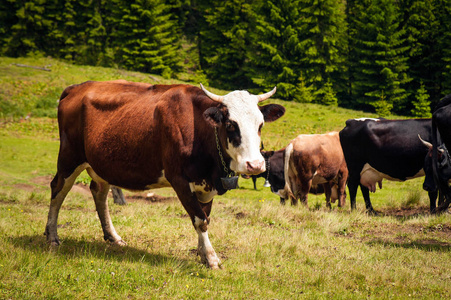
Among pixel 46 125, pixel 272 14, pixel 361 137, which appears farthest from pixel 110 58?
pixel 361 137

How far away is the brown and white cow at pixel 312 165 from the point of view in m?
12.5

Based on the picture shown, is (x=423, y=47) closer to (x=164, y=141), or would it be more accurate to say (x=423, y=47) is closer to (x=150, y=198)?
(x=150, y=198)

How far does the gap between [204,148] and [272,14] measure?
47.9 meters

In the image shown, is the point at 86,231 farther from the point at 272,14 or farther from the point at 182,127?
the point at 272,14

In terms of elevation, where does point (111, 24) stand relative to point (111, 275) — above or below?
above

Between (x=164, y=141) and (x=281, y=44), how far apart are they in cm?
4811

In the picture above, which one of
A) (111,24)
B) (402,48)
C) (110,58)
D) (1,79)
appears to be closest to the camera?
(1,79)

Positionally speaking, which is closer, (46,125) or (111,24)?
(46,125)

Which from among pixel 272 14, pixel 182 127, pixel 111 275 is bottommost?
pixel 111 275

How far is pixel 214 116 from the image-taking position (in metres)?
5.21

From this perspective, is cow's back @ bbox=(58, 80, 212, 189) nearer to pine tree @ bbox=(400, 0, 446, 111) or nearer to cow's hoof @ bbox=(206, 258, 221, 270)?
cow's hoof @ bbox=(206, 258, 221, 270)

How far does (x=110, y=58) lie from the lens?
55.8 meters

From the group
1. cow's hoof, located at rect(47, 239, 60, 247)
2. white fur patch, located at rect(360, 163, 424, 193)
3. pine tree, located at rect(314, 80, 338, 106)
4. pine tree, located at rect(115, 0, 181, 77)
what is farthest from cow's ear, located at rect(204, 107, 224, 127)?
pine tree, located at rect(115, 0, 181, 77)

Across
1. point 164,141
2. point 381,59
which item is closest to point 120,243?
point 164,141
